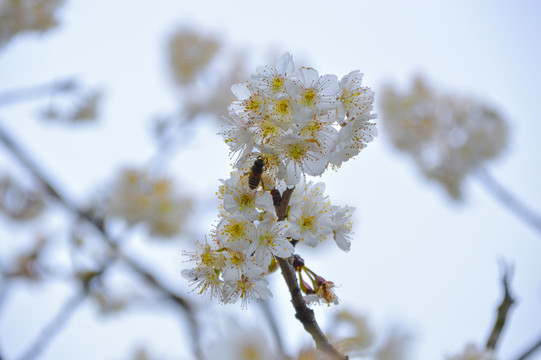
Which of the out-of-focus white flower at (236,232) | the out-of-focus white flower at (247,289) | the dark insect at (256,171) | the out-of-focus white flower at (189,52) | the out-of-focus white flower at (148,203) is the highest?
the out-of-focus white flower at (189,52)

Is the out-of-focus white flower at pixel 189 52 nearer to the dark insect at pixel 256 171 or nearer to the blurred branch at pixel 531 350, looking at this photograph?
the dark insect at pixel 256 171

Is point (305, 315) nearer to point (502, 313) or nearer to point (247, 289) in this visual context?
point (247, 289)

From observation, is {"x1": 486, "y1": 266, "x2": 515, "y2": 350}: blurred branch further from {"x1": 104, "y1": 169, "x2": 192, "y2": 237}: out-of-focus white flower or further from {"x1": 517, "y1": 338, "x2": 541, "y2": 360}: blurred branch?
{"x1": 104, "y1": 169, "x2": 192, "y2": 237}: out-of-focus white flower

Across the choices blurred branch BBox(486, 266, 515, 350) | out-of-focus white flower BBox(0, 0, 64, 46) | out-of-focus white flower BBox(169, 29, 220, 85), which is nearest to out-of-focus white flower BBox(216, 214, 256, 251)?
blurred branch BBox(486, 266, 515, 350)

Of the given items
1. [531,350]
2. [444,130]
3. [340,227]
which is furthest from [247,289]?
[444,130]

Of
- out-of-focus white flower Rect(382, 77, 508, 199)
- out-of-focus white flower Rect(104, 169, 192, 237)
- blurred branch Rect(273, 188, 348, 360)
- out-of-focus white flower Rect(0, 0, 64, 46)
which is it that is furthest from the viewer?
out-of-focus white flower Rect(382, 77, 508, 199)

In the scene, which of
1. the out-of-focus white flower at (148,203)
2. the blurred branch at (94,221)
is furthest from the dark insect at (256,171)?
the out-of-focus white flower at (148,203)
